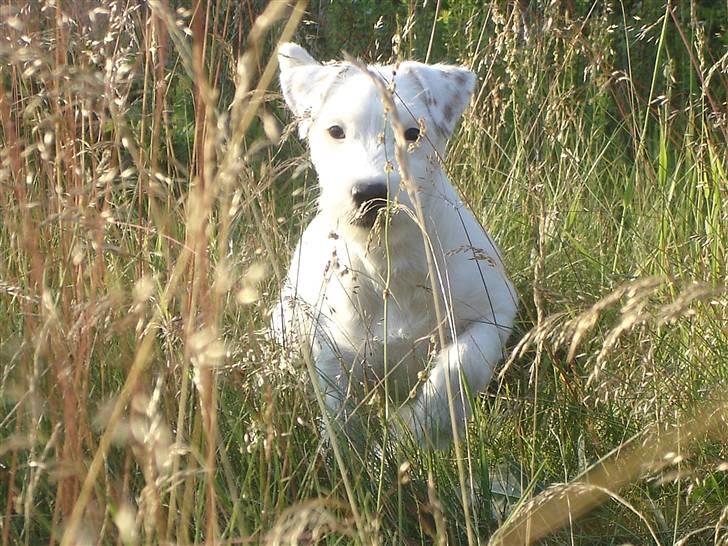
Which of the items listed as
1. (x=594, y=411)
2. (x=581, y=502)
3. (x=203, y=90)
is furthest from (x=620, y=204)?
(x=203, y=90)

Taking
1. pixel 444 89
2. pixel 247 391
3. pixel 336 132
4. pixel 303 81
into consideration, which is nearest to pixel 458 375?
pixel 247 391

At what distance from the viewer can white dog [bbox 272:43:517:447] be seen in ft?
9.09

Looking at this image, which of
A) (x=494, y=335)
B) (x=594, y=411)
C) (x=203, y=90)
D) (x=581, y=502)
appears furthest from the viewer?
(x=494, y=335)

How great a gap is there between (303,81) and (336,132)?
1.20ft

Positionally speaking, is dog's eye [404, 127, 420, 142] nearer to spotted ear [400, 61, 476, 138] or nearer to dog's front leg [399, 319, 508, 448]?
spotted ear [400, 61, 476, 138]

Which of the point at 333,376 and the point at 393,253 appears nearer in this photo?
the point at 333,376

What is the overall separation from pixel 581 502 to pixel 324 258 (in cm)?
124

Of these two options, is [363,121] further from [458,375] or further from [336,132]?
[458,375]

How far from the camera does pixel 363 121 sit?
2873mm

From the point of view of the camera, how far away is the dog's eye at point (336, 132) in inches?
116

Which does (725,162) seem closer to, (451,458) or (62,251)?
(451,458)

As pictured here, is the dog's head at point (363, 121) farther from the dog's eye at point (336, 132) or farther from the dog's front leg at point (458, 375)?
the dog's front leg at point (458, 375)

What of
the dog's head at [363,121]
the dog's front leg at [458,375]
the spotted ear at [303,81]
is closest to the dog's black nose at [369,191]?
the dog's head at [363,121]

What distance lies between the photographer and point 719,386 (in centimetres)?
221
